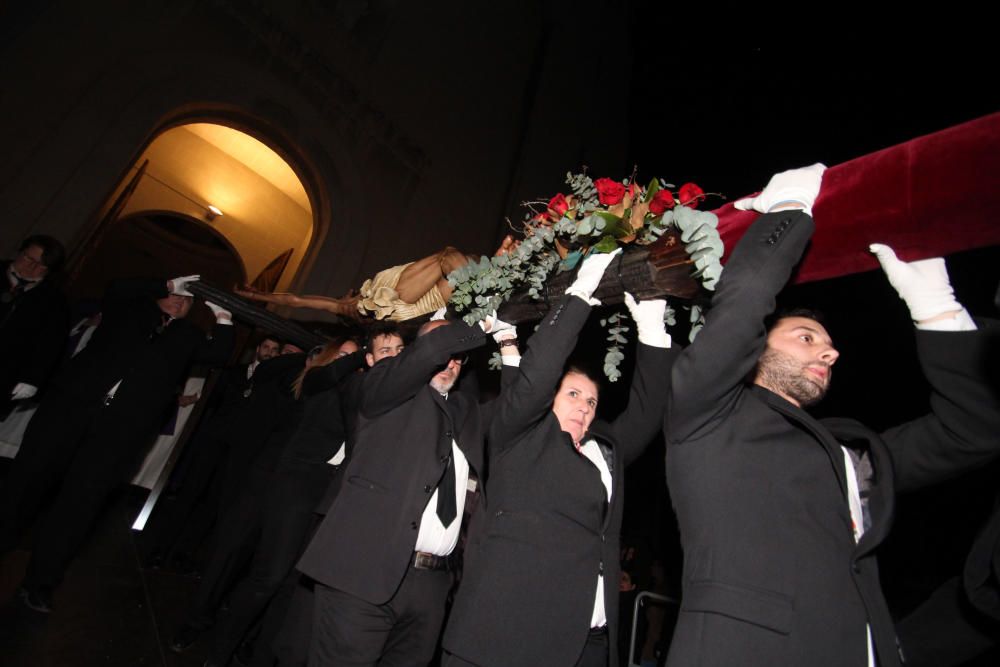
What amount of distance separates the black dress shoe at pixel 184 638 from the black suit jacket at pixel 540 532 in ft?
6.79

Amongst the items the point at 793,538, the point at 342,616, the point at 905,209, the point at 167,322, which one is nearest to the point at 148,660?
the point at 342,616

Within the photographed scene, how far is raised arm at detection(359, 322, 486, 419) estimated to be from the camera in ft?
7.78

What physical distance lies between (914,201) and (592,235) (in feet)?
3.60

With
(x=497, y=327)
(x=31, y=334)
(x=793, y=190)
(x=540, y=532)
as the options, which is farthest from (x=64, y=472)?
(x=793, y=190)

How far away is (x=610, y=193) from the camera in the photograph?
2.17 metres

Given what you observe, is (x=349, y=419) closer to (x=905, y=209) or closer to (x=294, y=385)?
(x=294, y=385)

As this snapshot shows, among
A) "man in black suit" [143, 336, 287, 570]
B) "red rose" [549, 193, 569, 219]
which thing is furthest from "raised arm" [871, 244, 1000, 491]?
"man in black suit" [143, 336, 287, 570]

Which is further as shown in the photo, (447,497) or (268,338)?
(268,338)

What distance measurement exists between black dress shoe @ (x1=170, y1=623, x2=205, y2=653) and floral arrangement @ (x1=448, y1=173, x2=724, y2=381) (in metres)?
2.59

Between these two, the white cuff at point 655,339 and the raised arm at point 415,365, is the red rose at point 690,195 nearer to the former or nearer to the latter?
the white cuff at point 655,339

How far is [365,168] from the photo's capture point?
6559 mm

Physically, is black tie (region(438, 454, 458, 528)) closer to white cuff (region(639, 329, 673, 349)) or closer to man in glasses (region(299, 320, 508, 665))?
man in glasses (region(299, 320, 508, 665))

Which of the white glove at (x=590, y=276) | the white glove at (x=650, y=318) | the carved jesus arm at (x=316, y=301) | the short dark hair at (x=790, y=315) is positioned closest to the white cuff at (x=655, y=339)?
the white glove at (x=650, y=318)

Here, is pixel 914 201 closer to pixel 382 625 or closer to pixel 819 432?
pixel 819 432
